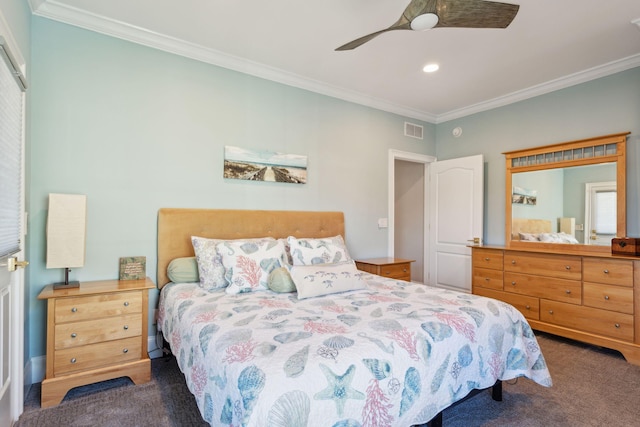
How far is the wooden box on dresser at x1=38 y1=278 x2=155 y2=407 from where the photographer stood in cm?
205

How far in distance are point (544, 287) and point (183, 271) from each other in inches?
136

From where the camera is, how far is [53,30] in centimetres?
243

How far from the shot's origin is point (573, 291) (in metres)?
3.13

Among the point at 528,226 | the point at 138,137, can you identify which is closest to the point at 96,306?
the point at 138,137

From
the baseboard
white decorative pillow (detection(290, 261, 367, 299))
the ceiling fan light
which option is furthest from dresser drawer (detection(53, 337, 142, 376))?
the ceiling fan light

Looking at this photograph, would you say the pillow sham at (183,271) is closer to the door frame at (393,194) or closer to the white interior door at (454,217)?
the door frame at (393,194)

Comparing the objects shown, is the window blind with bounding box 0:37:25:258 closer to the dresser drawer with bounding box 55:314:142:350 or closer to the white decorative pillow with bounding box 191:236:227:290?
the dresser drawer with bounding box 55:314:142:350

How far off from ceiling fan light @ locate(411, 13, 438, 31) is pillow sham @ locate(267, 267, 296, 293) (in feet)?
6.12

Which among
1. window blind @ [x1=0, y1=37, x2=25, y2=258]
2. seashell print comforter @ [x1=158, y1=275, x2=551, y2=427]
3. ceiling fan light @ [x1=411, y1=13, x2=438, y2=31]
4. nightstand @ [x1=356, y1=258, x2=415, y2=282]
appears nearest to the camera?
seashell print comforter @ [x1=158, y1=275, x2=551, y2=427]

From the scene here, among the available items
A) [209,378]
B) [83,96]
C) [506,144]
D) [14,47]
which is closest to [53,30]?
[83,96]

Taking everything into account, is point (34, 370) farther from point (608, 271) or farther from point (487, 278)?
point (608, 271)

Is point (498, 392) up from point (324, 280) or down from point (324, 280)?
down

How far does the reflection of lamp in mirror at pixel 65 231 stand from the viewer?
2188 millimetres

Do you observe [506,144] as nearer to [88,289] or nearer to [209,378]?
[209,378]
